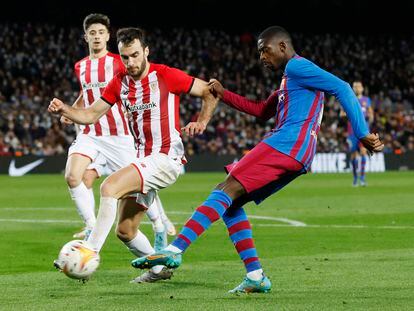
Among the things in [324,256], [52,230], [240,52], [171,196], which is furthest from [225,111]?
[324,256]

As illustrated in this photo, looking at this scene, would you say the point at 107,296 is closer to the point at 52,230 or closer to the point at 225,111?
the point at 52,230

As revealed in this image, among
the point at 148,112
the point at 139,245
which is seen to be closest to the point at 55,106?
the point at 148,112

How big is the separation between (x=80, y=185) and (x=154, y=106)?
3.48m

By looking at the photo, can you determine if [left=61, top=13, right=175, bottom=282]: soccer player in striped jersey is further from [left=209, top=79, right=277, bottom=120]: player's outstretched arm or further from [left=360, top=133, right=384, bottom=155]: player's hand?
[left=360, top=133, right=384, bottom=155]: player's hand

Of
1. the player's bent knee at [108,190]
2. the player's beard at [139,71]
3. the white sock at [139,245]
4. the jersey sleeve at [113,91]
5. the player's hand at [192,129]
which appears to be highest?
the player's beard at [139,71]

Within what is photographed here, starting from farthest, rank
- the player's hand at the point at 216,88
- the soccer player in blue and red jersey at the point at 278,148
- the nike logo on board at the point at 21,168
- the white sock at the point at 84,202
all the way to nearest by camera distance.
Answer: the nike logo on board at the point at 21,168, the white sock at the point at 84,202, the player's hand at the point at 216,88, the soccer player in blue and red jersey at the point at 278,148

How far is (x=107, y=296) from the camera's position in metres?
7.04

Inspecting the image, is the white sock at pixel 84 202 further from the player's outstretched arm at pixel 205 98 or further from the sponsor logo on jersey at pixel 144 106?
the player's outstretched arm at pixel 205 98

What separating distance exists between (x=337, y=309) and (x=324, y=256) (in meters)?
3.45

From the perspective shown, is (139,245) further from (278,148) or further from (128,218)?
(278,148)

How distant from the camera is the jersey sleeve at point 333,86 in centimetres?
707

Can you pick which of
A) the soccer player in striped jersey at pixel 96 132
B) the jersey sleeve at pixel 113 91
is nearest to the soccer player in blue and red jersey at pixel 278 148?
the jersey sleeve at pixel 113 91

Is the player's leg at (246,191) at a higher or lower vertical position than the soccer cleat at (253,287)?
higher

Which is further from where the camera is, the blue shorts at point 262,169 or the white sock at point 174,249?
the blue shorts at point 262,169
